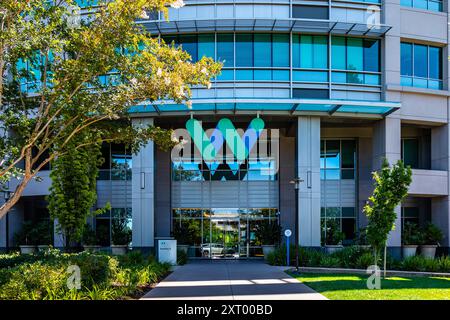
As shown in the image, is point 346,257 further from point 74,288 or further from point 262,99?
point 74,288

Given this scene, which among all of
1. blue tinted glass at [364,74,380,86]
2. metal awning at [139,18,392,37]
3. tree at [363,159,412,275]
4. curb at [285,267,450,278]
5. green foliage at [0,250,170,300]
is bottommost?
curb at [285,267,450,278]

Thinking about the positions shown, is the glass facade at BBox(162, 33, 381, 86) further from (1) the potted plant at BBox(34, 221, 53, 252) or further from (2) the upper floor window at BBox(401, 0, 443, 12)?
(1) the potted plant at BBox(34, 221, 53, 252)

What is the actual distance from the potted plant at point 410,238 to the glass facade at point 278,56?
27.7 ft

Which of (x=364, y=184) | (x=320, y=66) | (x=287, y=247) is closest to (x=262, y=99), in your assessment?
(x=320, y=66)

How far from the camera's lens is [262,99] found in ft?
79.0

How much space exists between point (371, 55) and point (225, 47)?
8.03m

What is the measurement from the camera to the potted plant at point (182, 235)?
2750cm

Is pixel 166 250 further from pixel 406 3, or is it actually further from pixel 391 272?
pixel 406 3

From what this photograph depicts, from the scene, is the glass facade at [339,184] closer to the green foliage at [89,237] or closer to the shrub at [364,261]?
the shrub at [364,261]

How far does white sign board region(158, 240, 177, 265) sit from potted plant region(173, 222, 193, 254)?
12.8 feet

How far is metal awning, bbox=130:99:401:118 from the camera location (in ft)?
78.9

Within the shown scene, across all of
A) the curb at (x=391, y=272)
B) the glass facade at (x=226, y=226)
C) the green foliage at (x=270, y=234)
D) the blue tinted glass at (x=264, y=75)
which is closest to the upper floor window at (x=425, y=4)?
the blue tinted glass at (x=264, y=75)

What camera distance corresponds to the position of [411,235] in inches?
1065

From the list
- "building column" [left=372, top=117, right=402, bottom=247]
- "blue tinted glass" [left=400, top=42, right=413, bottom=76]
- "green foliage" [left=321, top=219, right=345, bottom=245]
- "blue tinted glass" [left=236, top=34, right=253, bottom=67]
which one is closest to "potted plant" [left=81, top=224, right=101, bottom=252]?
"blue tinted glass" [left=236, top=34, right=253, bottom=67]
